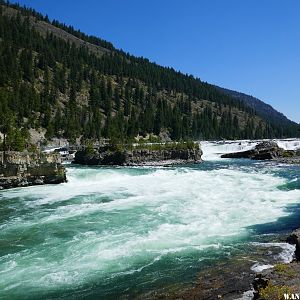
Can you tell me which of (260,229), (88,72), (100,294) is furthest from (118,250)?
(88,72)

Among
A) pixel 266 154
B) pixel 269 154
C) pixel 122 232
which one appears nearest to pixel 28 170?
pixel 122 232

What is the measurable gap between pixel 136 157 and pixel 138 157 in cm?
44

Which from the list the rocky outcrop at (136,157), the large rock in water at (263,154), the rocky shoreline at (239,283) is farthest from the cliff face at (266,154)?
the rocky shoreline at (239,283)

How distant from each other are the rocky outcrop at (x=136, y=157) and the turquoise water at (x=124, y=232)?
2894 centimetres

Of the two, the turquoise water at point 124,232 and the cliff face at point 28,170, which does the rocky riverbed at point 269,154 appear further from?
the cliff face at point 28,170

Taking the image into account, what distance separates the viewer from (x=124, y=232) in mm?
24672

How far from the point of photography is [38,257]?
20.6 m

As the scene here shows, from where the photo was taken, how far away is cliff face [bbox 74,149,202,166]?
74875 millimetres

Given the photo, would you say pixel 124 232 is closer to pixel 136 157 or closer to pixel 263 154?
pixel 136 157

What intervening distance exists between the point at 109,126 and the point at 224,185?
10191 centimetres

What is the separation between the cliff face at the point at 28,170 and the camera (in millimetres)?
43406

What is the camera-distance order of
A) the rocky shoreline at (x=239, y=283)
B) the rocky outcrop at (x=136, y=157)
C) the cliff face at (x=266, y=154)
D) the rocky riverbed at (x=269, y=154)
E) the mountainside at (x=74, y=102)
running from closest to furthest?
the rocky shoreline at (x=239, y=283) → the rocky outcrop at (x=136, y=157) → the rocky riverbed at (x=269, y=154) → the cliff face at (x=266, y=154) → the mountainside at (x=74, y=102)

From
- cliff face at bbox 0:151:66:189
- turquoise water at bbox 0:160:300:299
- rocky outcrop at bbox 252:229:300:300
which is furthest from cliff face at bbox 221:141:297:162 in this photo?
rocky outcrop at bbox 252:229:300:300

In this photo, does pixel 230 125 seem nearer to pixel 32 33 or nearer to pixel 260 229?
pixel 32 33
